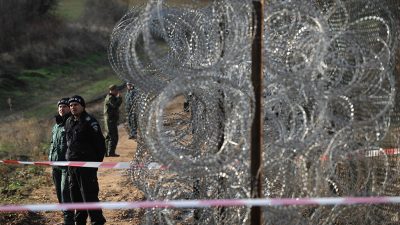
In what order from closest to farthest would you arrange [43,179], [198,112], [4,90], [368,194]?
1. [368,194]
2. [198,112]
3. [43,179]
4. [4,90]

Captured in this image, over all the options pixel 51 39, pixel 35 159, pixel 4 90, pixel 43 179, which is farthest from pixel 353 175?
pixel 51 39

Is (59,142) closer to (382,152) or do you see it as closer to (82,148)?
(82,148)

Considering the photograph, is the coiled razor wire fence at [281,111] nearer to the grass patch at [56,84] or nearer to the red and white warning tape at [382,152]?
the red and white warning tape at [382,152]

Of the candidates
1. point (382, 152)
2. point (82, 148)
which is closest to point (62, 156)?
point (82, 148)

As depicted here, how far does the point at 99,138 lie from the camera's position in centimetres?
771

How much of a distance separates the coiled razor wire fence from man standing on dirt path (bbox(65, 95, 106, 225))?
90 cm

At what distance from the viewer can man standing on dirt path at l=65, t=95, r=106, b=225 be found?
761 cm

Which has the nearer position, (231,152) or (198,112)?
(231,152)

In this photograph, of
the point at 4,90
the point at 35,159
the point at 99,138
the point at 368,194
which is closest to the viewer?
the point at 368,194

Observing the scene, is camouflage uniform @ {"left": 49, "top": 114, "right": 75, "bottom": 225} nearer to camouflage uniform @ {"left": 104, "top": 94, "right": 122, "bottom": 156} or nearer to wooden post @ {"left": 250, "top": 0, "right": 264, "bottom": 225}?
wooden post @ {"left": 250, "top": 0, "right": 264, "bottom": 225}

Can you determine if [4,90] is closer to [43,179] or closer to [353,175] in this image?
[43,179]

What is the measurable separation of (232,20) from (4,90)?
21.0 m

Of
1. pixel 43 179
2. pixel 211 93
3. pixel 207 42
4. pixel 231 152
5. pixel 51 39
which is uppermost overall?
pixel 51 39

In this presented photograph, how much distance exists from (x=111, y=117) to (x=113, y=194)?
3.49 m
